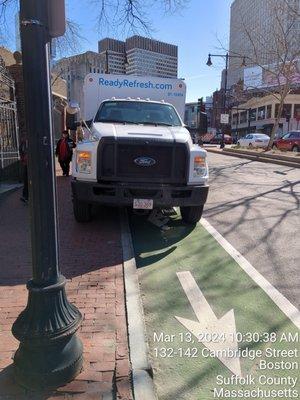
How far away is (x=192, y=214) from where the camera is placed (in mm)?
7605

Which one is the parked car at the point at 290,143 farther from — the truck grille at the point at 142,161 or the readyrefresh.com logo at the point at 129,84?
the truck grille at the point at 142,161

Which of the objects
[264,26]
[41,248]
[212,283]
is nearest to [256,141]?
[264,26]

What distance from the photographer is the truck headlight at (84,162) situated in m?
6.75

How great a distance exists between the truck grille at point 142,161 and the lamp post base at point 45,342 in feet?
12.1

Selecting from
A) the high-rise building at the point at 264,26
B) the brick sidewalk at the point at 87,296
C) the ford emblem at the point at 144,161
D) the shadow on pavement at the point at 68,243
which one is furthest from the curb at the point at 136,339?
the high-rise building at the point at 264,26

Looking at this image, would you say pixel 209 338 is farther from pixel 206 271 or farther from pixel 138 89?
pixel 138 89

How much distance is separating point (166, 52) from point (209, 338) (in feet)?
45.1

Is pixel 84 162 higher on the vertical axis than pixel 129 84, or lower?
lower

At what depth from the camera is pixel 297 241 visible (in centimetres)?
671

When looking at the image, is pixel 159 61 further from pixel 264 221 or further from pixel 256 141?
pixel 256 141

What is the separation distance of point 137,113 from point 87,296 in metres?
4.83

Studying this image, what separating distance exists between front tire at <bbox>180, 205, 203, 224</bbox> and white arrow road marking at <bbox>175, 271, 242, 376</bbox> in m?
2.72

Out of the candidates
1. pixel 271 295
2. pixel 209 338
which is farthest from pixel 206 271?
pixel 209 338

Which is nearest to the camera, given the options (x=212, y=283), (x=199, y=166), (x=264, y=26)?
(x=212, y=283)
